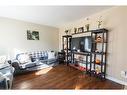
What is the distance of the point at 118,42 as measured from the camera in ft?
8.82

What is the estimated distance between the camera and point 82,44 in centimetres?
378

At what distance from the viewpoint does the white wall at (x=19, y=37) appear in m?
3.81

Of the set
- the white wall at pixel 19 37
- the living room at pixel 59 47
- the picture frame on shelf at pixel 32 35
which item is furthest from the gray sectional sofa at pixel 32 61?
the picture frame on shelf at pixel 32 35

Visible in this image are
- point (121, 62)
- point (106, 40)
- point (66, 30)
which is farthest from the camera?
point (66, 30)

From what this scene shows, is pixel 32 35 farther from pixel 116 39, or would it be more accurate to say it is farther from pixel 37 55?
pixel 116 39

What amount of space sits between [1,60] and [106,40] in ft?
11.0

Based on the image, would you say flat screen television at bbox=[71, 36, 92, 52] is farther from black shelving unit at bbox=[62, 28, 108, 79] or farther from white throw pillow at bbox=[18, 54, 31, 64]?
white throw pillow at bbox=[18, 54, 31, 64]

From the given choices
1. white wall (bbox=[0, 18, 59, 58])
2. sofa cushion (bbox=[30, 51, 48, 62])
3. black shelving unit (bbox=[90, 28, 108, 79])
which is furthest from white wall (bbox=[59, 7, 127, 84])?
white wall (bbox=[0, 18, 59, 58])

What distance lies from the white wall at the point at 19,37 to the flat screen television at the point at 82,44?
1589 millimetres
